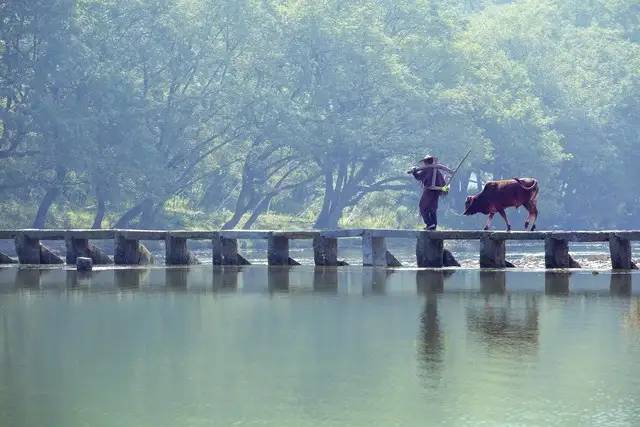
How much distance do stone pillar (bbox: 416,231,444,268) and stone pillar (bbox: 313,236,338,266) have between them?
286 cm

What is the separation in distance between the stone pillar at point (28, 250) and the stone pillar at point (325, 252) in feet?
24.1

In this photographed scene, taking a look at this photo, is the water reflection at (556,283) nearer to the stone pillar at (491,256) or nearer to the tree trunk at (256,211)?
the stone pillar at (491,256)

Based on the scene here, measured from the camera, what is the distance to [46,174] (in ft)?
241

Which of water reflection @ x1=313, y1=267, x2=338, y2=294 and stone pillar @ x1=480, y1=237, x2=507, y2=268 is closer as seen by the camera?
water reflection @ x1=313, y1=267, x2=338, y2=294

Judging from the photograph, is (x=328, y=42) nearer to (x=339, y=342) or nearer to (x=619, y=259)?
(x=619, y=259)

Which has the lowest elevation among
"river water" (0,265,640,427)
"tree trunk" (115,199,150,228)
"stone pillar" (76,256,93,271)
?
"river water" (0,265,640,427)

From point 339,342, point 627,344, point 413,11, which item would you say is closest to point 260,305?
point 339,342

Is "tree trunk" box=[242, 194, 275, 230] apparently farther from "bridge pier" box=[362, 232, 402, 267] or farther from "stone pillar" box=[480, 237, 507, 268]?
"stone pillar" box=[480, 237, 507, 268]

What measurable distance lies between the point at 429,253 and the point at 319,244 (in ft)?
10.8

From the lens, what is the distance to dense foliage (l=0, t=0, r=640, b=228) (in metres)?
68.9

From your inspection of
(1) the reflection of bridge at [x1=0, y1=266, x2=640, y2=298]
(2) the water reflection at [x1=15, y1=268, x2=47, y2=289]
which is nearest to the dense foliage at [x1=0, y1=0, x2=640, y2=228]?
(2) the water reflection at [x1=15, y1=268, x2=47, y2=289]

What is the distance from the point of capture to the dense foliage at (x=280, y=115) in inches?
2714

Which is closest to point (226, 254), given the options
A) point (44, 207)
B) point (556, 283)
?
point (556, 283)

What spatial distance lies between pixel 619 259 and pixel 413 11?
176 ft
